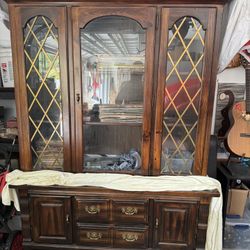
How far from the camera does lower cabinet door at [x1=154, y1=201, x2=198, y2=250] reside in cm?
140

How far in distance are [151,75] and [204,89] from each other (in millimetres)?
323

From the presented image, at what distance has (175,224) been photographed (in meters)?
1.43

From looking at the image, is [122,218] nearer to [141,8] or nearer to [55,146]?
[55,146]

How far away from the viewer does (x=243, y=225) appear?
6.05 feet

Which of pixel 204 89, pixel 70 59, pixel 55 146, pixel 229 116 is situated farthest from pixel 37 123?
pixel 229 116

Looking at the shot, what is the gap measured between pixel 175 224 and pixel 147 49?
Answer: 3.65 ft

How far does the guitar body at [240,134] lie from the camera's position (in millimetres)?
1648

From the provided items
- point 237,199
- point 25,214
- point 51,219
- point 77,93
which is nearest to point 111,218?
point 51,219

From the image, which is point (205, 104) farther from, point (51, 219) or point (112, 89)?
point (51, 219)

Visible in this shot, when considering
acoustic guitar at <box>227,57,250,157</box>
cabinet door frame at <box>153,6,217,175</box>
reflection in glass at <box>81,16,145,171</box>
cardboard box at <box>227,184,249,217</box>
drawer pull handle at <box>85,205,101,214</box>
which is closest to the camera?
cabinet door frame at <box>153,6,217,175</box>

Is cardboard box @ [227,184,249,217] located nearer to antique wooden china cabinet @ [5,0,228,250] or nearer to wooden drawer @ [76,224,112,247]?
antique wooden china cabinet @ [5,0,228,250]

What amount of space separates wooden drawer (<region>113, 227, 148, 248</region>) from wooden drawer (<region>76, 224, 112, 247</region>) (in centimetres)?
5
